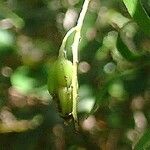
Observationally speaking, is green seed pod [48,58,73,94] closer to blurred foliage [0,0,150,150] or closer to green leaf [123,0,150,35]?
green leaf [123,0,150,35]

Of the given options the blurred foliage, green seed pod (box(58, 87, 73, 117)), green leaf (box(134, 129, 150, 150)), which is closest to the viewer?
green seed pod (box(58, 87, 73, 117))

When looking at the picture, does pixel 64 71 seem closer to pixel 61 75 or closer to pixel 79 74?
pixel 61 75

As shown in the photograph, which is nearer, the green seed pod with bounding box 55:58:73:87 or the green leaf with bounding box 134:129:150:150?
the green seed pod with bounding box 55:58:73:87

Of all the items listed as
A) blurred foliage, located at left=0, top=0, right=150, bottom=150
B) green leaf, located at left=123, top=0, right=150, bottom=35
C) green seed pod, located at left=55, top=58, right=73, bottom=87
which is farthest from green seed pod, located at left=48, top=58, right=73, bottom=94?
blurred foliage, located at left=0, top=0, right=150, bottom=150

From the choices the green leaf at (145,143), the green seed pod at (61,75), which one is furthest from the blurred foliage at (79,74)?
the green seed pod at (61,75)

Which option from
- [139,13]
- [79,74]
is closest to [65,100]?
[139,13]

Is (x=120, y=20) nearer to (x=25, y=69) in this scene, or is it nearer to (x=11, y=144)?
(x=25, y=69)
